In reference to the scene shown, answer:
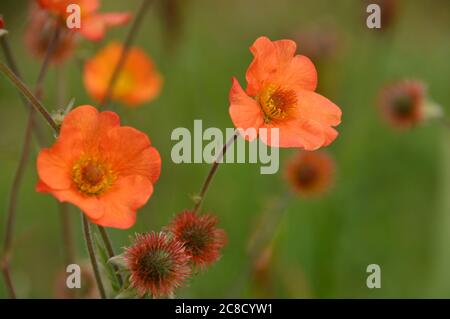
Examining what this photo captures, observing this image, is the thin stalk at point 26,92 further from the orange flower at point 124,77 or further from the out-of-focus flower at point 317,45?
the out-of-focus flower at point 317,45

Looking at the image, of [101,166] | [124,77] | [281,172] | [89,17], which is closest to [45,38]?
[89,17]

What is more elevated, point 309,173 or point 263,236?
point 309,173

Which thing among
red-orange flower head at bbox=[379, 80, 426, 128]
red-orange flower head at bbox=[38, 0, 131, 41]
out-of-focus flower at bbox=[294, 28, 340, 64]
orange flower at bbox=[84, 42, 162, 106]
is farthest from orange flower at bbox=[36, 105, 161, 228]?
out-of-focus flower at bbox=[294, 28, 340, 64]

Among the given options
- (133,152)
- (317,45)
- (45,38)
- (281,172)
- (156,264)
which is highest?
(317,45)

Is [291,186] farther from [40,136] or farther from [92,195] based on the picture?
[92,195]

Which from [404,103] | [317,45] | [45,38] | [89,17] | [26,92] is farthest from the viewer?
[317,45]

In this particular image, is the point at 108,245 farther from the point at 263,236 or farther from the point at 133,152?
the point at 263,236

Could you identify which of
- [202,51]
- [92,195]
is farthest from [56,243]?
[92,195]
